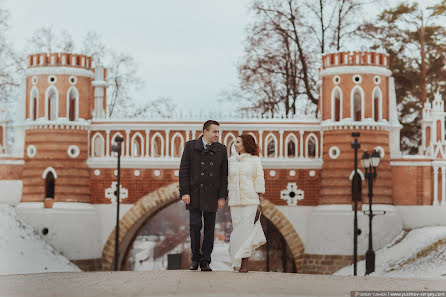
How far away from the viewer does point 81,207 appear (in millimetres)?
26422

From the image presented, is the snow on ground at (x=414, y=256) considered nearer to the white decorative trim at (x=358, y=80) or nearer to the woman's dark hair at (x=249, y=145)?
the white decorative trim at (x=358, y=80)

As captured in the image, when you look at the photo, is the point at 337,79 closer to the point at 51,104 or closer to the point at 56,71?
the point at 56,71

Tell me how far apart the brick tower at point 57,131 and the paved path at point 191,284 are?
1523 cm

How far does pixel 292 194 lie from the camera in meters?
26.3

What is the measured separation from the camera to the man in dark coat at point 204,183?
11.3 m

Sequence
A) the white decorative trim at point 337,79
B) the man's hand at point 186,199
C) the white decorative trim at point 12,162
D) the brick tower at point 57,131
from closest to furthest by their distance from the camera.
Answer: the man's hand at point 186,199, the white decorative trim at point 337,79, the brick tower at point 57,131, the white decorative trim at point 12,162

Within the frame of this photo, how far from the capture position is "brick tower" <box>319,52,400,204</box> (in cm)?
2580

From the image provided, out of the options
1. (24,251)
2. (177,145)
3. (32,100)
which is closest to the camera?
(24,251)

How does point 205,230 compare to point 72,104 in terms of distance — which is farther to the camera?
point 72,104

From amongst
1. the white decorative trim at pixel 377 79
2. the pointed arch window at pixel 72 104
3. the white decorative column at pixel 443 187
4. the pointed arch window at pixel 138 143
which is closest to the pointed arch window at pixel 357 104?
the white decorative trim at pixel 377 79

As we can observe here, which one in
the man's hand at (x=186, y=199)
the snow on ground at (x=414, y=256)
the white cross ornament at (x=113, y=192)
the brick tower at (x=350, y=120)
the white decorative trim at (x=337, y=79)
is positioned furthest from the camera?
the white cross ornament at (x=113, y=192)

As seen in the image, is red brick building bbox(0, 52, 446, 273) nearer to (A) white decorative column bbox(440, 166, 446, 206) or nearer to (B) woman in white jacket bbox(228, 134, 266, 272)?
(A) white decorative column bbox(440, 166, 446, 206)

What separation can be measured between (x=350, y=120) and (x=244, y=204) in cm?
1494

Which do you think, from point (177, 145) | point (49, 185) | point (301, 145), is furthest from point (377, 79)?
point (49, 185)
